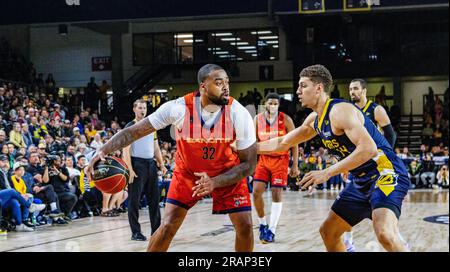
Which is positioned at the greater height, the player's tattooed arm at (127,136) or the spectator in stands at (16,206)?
the player's tattooed arm at (127,136)

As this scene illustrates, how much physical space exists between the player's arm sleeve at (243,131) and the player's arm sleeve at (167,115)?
0.38 m

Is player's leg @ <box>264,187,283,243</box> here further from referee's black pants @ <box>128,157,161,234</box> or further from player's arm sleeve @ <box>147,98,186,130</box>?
player's arm sleeve @ <box>147,98,186,130</box>

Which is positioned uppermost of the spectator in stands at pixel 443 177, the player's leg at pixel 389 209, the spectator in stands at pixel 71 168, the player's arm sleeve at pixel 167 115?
the player's arm sleeve at pixel 167 115

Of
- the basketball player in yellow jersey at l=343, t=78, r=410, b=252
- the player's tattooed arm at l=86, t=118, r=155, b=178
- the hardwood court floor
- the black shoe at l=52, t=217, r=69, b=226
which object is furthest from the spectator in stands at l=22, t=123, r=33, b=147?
the player's tattooed arm at l=86, t=118, r=155, b=178

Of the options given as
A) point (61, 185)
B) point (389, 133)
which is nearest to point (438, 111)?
point (61, 185)

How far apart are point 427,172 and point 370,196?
47.4 feet

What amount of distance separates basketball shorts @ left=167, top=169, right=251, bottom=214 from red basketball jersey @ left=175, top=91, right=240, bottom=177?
0.08m

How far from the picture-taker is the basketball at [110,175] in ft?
15.5

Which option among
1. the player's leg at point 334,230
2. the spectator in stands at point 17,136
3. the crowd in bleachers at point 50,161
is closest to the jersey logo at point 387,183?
the player's leg at point 334,230

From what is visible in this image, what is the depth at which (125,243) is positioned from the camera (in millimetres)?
7121

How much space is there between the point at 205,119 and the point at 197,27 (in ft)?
64.0

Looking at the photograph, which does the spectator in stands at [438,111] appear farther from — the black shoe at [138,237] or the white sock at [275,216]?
the black shoe at [138,237]

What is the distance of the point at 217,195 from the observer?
4406mm

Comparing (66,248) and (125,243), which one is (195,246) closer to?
(125,243)
